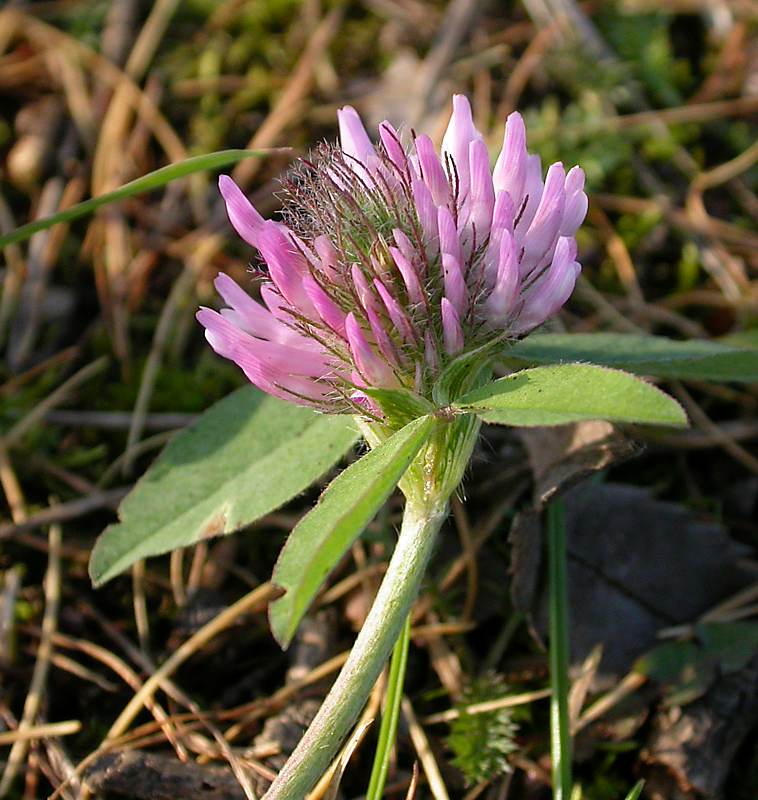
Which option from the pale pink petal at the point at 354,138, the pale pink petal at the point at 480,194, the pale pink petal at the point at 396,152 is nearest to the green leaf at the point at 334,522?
the pale pink petal at the point at 480,194

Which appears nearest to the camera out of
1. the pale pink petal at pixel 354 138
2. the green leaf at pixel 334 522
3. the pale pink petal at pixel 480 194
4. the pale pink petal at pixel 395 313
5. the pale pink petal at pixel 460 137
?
the green leaf at pixel 334 522

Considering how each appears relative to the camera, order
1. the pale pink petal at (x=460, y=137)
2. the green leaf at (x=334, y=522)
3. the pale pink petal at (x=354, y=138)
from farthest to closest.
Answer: the pale pink petal at (x=354, y=138), the pale pink petal at (x=460, y=137), the green leaf at (x=334, y=522)

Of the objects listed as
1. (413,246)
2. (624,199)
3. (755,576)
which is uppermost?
(413,246)

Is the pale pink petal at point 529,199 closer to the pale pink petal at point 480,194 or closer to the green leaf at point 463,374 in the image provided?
the pale pink petal at point 480,194

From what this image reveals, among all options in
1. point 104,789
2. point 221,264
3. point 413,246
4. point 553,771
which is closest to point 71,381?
point 221,264

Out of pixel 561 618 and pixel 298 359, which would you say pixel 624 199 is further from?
pixel 298 359

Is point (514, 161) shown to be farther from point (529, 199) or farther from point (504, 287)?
point (504, 287)

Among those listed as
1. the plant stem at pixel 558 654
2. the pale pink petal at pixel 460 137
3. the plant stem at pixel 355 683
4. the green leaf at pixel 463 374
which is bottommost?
the plant stem at pixel 558 654
